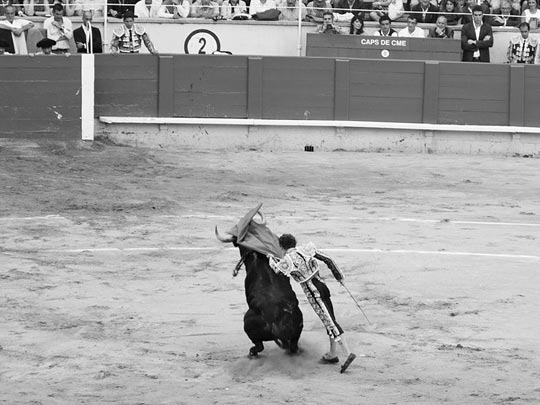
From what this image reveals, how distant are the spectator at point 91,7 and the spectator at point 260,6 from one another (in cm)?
241

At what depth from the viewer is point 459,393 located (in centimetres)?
721

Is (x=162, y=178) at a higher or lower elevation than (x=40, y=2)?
lower

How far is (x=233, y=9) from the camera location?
20078 millimetres

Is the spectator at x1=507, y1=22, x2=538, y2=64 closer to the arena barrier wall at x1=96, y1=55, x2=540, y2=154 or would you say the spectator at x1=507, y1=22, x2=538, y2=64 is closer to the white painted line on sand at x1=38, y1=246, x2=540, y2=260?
the arena barrier wall at x1=96, y1=55, x2=540, y2=154

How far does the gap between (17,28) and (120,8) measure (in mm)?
2241

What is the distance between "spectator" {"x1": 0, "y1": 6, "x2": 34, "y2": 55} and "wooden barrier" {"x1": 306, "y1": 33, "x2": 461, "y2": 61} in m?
4.49

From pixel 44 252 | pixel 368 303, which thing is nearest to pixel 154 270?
pixel 44 252

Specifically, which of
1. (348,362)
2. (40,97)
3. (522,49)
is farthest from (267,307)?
(522,49)

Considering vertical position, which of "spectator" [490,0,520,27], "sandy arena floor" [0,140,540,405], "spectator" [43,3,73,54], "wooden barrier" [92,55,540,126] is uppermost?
"spectator" [490,0,520,27]

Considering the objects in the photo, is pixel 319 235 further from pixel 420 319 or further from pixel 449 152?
pixel 449 152

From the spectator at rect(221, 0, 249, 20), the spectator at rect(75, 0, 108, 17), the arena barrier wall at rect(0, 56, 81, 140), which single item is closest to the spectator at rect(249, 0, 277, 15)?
the spectator at rect(221, 0, 249, 20)

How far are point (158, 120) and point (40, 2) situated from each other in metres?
2.99

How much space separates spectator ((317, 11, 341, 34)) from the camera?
769 inches

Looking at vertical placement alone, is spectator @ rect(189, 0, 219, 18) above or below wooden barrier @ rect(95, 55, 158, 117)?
above
